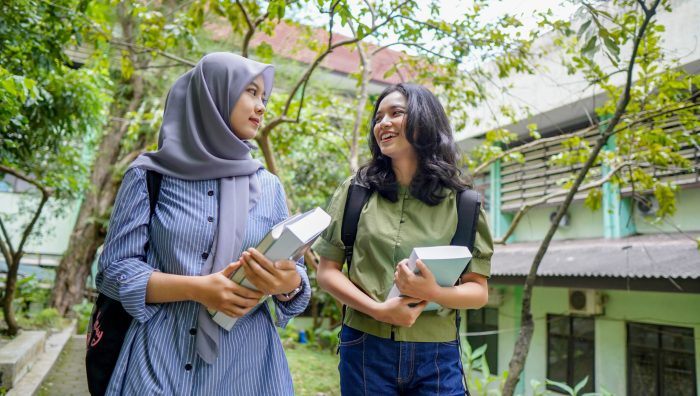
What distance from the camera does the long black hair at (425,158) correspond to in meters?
1.89

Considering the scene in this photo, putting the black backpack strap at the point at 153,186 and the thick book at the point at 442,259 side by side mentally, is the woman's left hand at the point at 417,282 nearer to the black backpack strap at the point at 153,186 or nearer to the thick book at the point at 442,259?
the thick book at the point at 442,259

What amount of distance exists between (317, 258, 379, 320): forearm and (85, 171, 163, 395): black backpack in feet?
2.14

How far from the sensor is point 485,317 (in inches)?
386

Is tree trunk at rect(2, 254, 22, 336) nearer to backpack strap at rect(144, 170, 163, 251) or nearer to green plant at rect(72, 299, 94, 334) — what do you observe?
green plant at rect(72, 299, 94, 334)

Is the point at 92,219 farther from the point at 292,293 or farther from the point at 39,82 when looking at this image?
the point at 292,293

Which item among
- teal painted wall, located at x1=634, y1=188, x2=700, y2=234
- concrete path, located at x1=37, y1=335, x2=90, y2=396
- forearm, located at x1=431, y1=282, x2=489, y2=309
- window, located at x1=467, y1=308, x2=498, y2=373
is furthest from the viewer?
window, located at x1=467, y1=308, x2=498, y2=373

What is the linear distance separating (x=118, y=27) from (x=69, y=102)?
5097 mm

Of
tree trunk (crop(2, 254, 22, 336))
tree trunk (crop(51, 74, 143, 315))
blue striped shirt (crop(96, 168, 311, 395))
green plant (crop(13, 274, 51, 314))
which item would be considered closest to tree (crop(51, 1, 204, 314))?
tree trunk (crop(51, 74, 143, 315))

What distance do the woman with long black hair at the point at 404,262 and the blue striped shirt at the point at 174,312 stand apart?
1.10 feet

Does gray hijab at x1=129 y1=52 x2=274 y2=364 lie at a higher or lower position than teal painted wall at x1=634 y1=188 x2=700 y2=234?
lower

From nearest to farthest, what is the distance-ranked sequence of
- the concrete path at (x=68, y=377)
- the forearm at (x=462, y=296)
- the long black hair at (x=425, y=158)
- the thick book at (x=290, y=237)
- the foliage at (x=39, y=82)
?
the thick book at (x=290, y=237) → the forearm at (x=462, y=296) → the long black hair at (x=425, y=158) → the foliage at (x=39, y=82) → the concrete path at (x=68, y=377)

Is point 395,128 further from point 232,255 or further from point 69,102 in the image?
point 69,102

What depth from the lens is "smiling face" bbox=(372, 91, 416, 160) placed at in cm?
196

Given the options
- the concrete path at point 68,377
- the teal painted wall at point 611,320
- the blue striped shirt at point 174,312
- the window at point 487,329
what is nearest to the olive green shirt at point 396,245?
the blue striped shirt at point 174,312
